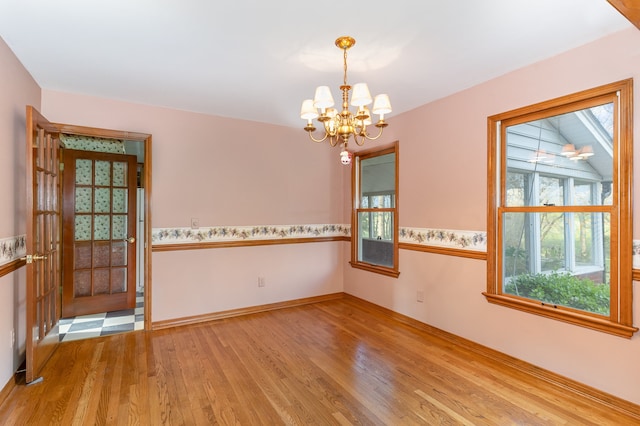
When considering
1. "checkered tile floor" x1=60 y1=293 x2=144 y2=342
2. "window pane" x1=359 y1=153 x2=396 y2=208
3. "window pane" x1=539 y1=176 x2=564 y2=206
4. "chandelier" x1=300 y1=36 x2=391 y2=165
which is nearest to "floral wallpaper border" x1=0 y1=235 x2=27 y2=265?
"checkered tile floor" x1=60 y1=293 x2=144 y2=342

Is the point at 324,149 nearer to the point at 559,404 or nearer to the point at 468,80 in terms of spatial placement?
the point at 468,80

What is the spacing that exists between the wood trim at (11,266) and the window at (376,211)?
342cm

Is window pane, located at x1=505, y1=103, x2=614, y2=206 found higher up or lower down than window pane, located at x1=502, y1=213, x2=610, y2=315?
higher up

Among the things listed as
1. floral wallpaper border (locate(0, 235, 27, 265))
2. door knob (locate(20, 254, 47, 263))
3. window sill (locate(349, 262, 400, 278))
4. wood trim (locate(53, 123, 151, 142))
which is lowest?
window sill (locate(349, 262, 400, 278))

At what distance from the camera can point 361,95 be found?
6.75ft

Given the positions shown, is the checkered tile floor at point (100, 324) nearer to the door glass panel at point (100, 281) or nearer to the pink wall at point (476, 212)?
the door glass panel at point (100, 281)

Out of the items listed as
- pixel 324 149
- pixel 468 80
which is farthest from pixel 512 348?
pixel 324 149

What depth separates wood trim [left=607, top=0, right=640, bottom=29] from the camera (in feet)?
4.81

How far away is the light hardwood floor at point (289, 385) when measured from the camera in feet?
6.64

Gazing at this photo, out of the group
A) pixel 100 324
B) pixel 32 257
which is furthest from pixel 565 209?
pixel 100 324

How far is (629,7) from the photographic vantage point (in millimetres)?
1506

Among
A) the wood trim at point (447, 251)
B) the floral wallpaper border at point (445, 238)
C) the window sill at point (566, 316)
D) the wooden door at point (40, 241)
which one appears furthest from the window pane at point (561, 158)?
the wooden door at point (40, 241)

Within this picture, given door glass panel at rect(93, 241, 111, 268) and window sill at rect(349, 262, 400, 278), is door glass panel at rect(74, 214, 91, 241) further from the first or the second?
window sill at rect(349, 262, 400, 278)

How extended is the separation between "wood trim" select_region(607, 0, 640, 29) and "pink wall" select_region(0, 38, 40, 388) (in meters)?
3.50
